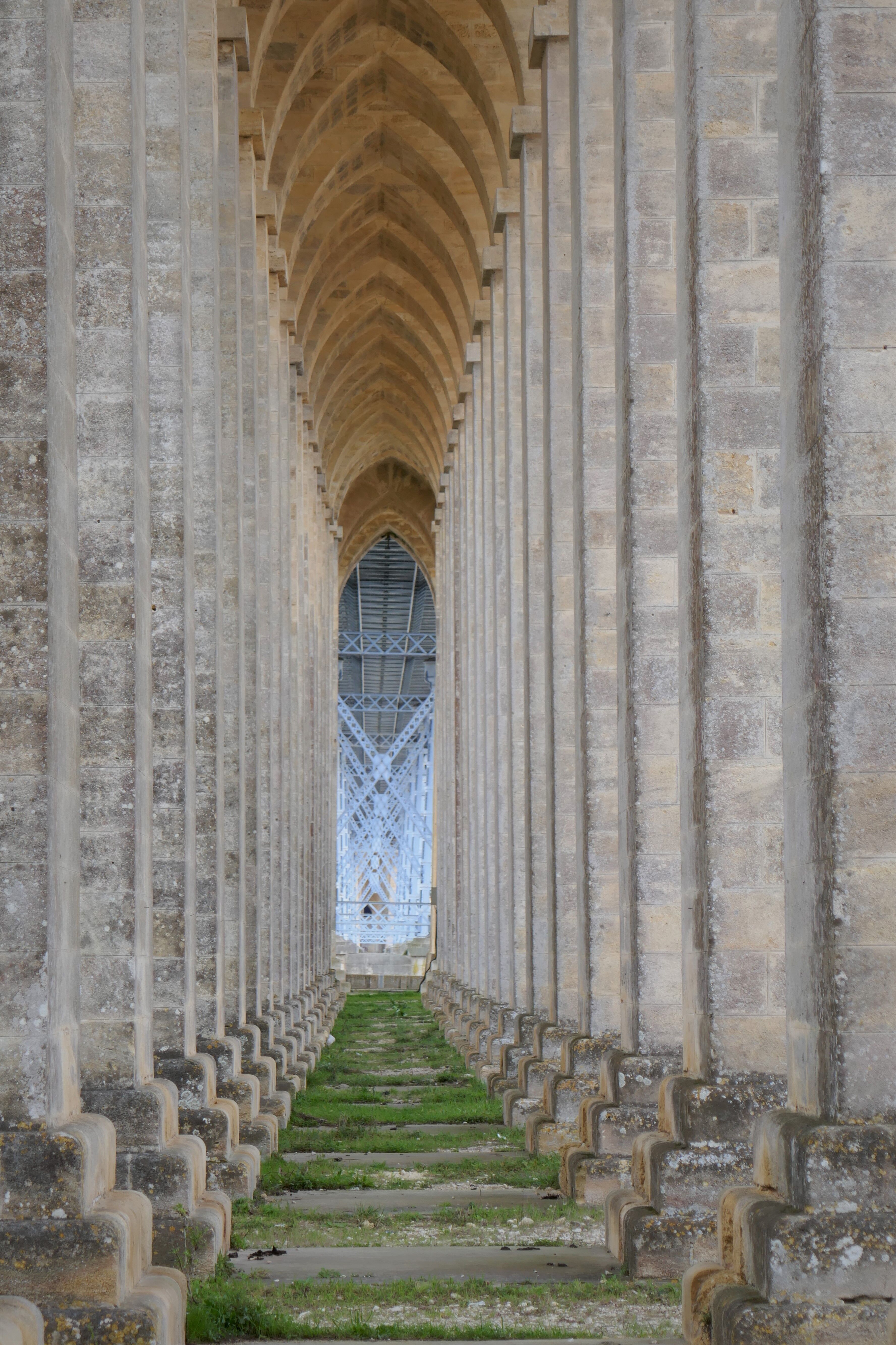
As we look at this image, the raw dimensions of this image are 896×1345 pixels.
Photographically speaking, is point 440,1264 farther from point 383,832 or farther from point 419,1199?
point 383,832

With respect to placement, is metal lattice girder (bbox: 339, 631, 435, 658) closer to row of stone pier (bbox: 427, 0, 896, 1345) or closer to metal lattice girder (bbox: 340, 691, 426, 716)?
metal lattice girder (bbox: 340, 691, 426, 716)

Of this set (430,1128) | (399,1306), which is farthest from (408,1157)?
(399,1306)

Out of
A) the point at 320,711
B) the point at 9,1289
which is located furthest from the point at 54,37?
the point at 320,711

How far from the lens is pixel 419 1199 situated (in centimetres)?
984

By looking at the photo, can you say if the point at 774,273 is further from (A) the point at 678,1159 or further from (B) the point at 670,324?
(A) the point at 678,1159

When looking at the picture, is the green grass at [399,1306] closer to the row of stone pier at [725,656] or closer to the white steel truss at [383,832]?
the row of stone pier at [725,656]

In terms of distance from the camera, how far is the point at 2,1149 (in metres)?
5.48

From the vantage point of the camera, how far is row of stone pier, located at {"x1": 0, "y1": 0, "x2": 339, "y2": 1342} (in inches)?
218

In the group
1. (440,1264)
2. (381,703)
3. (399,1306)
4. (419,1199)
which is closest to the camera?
(399,1306)

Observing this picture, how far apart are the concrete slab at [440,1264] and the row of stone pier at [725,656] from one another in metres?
0.26

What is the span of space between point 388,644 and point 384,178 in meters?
30.5

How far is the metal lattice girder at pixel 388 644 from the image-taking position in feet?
180

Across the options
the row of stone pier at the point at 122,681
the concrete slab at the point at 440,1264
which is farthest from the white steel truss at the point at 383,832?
the concrete slab at the point at 440,1264

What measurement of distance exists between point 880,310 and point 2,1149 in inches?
155
